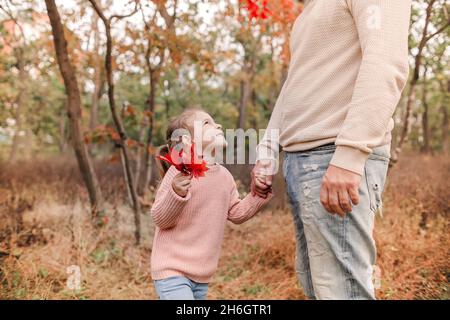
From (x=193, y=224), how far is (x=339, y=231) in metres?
0.67

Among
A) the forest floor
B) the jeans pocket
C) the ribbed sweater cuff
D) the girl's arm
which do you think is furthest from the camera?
the forest floor

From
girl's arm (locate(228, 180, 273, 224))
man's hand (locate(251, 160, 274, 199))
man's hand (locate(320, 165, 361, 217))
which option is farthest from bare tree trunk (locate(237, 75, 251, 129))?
man's hand (locate(320, 165, 361, 217))

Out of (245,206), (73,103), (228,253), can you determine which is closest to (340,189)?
(245,206)

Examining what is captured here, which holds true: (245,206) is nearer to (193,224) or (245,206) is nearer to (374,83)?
(193,224)

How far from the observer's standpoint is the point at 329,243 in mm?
1377

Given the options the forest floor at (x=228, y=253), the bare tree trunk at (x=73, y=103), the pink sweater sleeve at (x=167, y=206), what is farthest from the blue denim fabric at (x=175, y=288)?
the bare tree trunk at (x=73, y=103)

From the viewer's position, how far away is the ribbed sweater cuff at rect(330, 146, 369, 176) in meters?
1.27

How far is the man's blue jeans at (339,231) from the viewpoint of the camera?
1.36 meters

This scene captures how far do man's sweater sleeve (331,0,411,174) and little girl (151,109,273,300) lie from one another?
631 millimetres

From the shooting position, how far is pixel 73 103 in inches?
162

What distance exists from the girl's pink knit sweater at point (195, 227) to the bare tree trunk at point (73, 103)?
2.51m

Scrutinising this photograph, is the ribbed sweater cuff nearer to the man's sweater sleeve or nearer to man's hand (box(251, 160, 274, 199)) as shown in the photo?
the man's sweater sleeve
